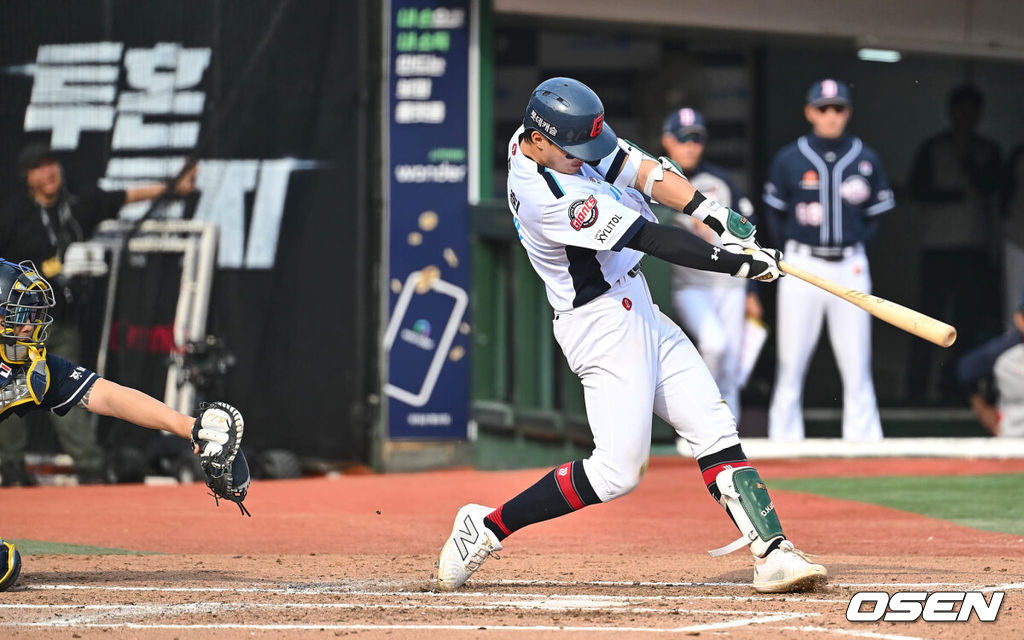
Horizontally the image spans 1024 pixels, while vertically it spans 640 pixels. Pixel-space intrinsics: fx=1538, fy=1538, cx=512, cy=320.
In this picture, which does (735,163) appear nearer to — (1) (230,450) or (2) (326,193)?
(2) (326,193)

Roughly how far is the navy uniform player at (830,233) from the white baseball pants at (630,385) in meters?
4.64

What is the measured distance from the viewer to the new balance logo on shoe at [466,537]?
5297 mm

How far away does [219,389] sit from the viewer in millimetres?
10148

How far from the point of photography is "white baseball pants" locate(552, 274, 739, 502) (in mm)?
5102

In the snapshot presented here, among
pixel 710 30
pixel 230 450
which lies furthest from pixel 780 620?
pixel 710 30

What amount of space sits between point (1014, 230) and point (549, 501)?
8.11m

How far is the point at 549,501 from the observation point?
17.1ft

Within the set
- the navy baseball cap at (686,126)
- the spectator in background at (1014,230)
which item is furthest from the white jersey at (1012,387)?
the navy baseball cap at (686,126)

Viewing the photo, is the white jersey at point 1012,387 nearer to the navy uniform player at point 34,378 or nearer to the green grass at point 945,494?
the green grass at point 945,494

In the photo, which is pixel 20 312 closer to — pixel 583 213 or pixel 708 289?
pixel 583 213

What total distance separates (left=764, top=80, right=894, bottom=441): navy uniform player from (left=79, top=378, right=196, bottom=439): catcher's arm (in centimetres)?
536

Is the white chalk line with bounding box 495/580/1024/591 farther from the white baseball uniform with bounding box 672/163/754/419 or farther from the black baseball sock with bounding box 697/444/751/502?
the white baseball uniform with bounding box 672/163/754/419

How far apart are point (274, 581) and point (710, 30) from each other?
22.7 ft

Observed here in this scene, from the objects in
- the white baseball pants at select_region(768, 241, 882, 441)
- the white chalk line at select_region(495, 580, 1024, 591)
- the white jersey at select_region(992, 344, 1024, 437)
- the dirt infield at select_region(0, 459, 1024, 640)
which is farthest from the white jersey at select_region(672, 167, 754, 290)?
the white chalk line at select_region(495, 580, 1024, 591)
